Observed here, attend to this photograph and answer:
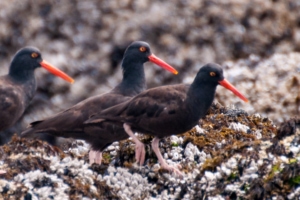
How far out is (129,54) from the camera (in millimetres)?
10469

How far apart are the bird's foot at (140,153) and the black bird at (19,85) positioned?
1.49 m

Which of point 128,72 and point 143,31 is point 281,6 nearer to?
point 143,31

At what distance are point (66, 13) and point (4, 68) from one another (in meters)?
1.00

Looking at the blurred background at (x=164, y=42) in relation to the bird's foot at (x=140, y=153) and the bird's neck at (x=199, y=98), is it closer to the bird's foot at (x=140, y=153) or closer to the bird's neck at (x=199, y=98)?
the bird's neck at (x=199, y=98)

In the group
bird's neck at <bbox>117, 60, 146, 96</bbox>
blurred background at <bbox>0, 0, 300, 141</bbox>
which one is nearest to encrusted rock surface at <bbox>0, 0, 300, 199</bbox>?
blurred background at <bbox>0, 0, 300, 141</bbox>

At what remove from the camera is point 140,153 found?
9.11 meters

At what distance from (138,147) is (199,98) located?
2.25 ft

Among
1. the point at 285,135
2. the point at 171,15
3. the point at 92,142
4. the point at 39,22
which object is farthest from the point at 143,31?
the point at 285,135

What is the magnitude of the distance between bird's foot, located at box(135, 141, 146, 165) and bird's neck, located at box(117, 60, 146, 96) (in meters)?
0.98

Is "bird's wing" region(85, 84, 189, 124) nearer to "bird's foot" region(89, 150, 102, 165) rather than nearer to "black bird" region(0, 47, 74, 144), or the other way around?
"bird's foot" region(89, 150, 102, 165)

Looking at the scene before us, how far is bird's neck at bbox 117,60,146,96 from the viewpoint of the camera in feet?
33.3

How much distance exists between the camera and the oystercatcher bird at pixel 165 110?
29.6 feet

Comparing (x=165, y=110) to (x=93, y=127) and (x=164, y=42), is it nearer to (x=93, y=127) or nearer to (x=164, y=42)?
(x=93, y=127)

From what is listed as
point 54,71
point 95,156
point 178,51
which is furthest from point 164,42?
point 95,156
